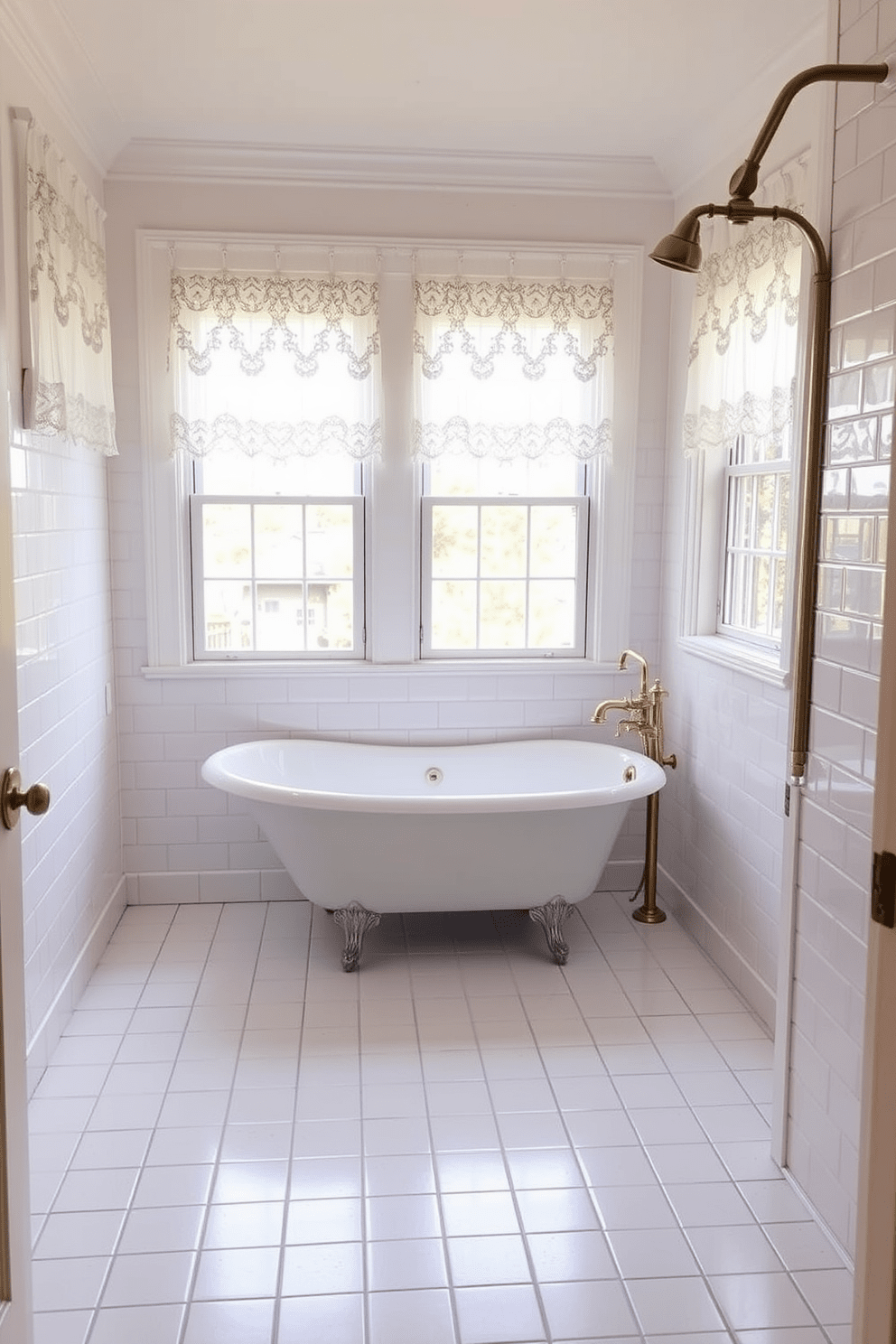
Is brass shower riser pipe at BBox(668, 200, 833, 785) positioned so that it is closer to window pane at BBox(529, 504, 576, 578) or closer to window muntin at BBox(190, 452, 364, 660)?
window pane at BBox(529, 504, 576, 578)

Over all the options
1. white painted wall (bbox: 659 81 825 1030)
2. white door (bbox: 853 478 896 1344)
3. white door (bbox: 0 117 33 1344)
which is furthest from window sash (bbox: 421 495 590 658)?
white door (bbox: 853 478 896 1344)

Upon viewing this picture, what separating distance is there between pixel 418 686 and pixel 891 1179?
318cm

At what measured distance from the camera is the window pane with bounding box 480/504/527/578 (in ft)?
14.9

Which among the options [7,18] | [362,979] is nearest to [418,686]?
[362,979]

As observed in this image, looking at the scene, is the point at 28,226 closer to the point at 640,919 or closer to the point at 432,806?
the point at 432,806

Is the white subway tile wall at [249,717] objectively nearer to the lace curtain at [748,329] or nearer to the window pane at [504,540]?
the window pane at [504,540]

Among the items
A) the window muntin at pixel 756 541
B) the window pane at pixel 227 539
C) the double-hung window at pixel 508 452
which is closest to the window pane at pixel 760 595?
the window muntin at pixel 756 541

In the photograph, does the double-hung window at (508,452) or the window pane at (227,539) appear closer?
the double-hung window at (508,452)

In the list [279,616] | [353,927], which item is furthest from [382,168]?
[353,927]

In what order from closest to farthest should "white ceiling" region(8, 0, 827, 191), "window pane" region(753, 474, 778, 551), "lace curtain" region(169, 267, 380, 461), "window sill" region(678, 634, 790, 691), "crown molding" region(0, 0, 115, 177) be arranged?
"crown molding" region(0, 0, 115, 177), "white ceiling" region(8, 0, 827, 191), "window sill" region(678, 634, 790, 691), "window pane" region(753, 474, 778, 551), "lace curtain" region(169, 267, 380, 461)

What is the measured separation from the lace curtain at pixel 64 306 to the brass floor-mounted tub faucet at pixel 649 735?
2135 millimetres

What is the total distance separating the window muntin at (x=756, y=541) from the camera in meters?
3.66

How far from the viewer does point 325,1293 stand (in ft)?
7.29

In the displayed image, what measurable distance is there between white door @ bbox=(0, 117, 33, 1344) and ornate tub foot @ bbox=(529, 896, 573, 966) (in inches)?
92.4
